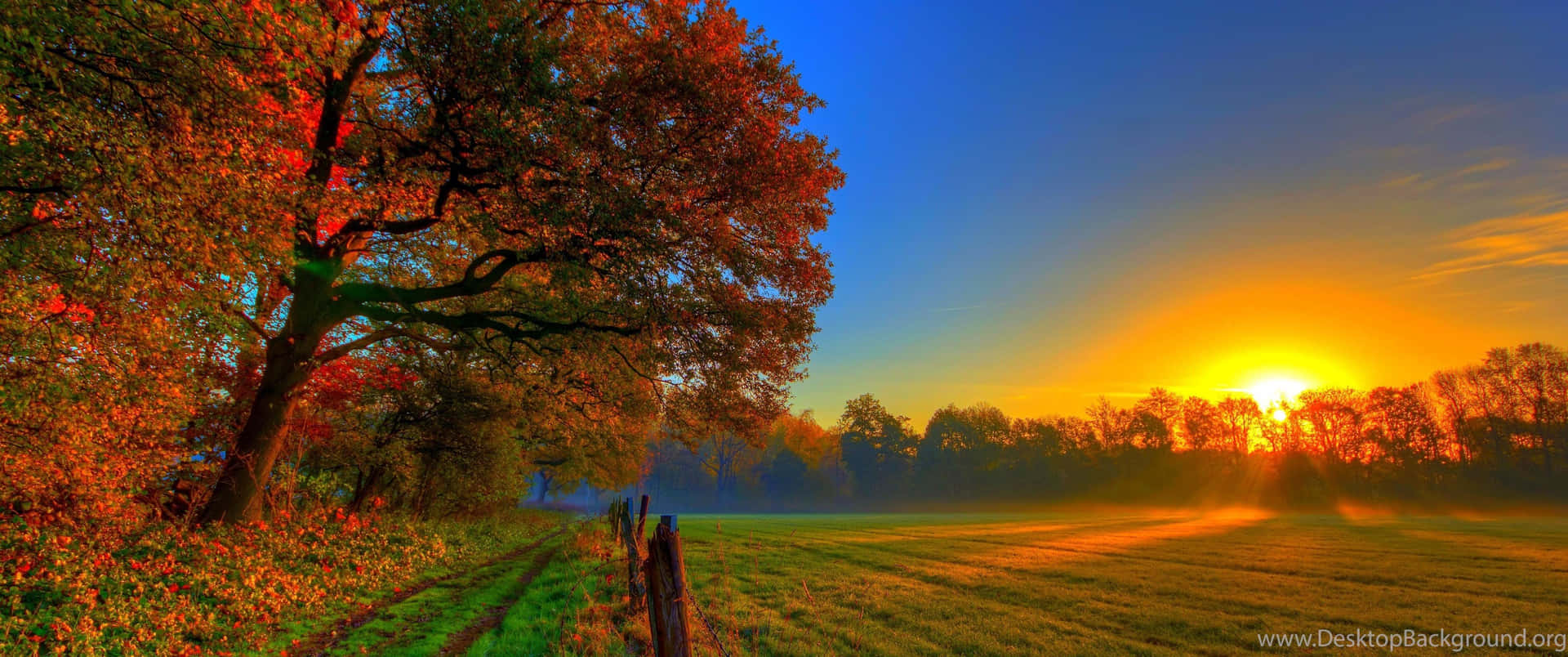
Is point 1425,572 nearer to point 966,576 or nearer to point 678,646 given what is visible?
point 966,576

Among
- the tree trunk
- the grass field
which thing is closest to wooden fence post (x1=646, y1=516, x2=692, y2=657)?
the grass field

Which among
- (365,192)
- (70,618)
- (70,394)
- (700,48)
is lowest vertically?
(70,618)

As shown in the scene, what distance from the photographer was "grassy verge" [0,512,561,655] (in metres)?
6.64

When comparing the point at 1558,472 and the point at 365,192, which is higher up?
the point at 365,192

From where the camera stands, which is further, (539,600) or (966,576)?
(966,576)

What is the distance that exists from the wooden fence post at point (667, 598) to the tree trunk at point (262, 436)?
1166 centimetres

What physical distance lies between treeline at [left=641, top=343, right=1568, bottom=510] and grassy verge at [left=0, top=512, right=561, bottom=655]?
2802 centimetres

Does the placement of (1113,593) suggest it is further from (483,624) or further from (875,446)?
(875,446)

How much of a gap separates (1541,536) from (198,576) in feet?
144

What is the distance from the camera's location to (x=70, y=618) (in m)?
6.71

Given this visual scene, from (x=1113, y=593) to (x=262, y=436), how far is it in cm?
1877

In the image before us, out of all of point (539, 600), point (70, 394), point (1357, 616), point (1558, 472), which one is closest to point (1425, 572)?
point (1357, 616)

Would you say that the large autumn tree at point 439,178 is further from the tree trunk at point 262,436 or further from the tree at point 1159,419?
the tree at point 1159,419

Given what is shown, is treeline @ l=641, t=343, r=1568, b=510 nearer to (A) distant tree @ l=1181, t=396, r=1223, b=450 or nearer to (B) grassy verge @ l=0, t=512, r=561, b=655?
(A) distant tree @ l=1181, t=396, r=1223, b=450
